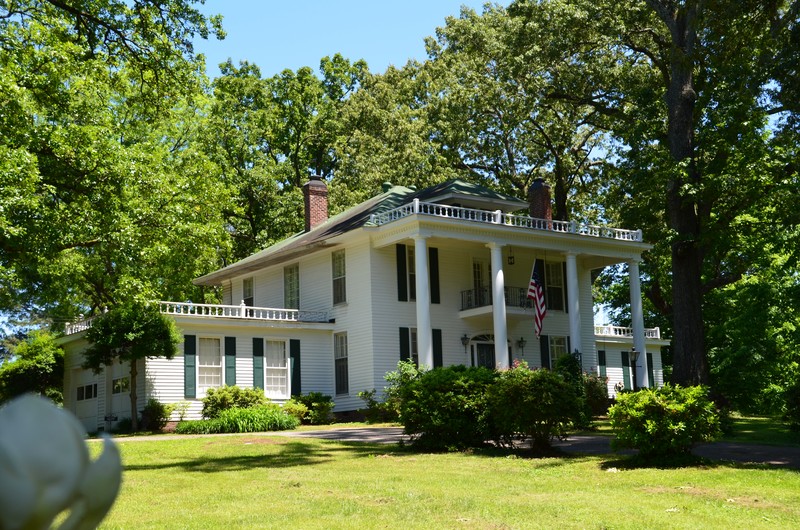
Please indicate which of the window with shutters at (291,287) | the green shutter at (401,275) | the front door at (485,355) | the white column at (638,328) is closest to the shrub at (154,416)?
the window with shutters at (291,287)

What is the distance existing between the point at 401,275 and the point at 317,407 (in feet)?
18.3

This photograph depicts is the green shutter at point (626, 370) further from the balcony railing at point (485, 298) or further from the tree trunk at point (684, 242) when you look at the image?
the tree trunk at point (684, 242)

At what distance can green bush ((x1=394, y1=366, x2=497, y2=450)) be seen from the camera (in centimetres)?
1662

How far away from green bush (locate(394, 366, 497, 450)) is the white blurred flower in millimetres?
15576

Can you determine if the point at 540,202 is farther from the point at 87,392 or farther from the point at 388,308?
the point at 87,392

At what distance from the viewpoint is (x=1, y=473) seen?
39.5 inches

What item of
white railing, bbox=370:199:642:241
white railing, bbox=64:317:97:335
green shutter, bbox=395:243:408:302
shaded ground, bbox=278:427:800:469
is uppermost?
white railing, bbox=370:199:642:241

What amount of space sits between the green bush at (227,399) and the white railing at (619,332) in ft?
55.3

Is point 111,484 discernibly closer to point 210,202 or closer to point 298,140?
point 210,202

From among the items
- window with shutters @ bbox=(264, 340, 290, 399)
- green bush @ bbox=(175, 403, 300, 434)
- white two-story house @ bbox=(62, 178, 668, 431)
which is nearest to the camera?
green bush @ bbox=(175, 403, 300, 434)

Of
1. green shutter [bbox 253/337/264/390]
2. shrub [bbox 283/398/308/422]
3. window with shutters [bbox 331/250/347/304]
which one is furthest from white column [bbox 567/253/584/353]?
green shutter [bbox 253/337/264/390]

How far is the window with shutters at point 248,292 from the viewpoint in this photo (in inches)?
1438

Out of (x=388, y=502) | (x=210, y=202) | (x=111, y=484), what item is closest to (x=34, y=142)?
(x=210, y=202)

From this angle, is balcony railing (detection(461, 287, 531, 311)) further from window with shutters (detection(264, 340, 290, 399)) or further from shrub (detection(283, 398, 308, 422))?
shrub (detection(283, 398, 308, 422))
